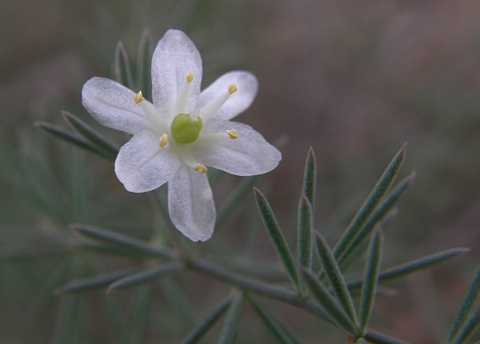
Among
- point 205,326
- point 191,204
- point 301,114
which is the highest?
point 191,204

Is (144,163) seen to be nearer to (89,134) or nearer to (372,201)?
(89,134)

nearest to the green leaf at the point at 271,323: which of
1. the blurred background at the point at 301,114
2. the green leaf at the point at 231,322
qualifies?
the green leaf at the point at 231,322

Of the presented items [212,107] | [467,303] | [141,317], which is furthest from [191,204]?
[141,317]

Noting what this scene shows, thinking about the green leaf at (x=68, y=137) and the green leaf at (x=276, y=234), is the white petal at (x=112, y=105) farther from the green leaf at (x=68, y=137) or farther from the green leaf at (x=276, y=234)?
the green leaf at (x=276, y=234)

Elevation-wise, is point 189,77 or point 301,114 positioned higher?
point 189,77

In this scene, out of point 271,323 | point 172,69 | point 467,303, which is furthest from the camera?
point 271,323

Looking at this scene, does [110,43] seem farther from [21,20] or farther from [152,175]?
[21,20]

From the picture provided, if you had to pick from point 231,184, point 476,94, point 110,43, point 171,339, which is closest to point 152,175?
point 110,43
